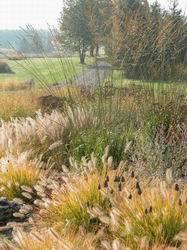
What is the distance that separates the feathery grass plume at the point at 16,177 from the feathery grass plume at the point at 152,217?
2047 mm

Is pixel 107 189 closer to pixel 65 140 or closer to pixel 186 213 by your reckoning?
pixel 186 213

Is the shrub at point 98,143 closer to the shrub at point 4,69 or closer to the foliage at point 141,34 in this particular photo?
the foliage at point 141,34

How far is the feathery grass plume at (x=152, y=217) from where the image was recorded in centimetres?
467

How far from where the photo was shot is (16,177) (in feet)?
22.3

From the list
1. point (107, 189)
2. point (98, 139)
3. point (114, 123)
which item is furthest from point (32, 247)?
point (114, 123)

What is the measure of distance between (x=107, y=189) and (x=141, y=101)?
4.36 meters

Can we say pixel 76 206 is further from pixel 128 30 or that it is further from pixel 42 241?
pixel 128 30

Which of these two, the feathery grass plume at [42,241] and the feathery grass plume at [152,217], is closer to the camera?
the feathery grass plume at [42,241]

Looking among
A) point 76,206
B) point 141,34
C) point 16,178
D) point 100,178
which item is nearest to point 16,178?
point 16,178

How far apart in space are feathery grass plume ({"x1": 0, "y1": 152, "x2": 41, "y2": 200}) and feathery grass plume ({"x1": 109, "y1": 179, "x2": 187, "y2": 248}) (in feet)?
6.71

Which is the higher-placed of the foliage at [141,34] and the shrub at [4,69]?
the foliage at [141,34]

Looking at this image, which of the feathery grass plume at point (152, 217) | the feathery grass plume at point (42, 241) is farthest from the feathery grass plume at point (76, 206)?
the feathery grass plume at point (42, 241)

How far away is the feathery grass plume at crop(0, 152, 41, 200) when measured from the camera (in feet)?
22.1

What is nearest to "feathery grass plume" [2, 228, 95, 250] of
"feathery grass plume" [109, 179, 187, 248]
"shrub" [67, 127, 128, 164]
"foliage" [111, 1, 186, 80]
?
"feathery grass plume" [109, 179, 187, 248]
